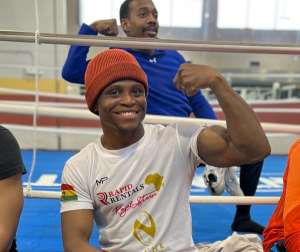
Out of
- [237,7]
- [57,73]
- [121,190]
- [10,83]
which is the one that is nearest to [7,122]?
[10,83]

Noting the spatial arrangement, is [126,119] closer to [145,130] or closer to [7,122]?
[145,130]

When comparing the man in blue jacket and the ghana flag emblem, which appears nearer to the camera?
the ghana flag emblem

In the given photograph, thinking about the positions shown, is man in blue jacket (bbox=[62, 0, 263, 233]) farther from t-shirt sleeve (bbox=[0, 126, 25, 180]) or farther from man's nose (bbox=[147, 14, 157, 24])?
t-shirt sleeve (bbox=[0, 126, 25, 180])

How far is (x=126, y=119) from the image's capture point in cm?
95

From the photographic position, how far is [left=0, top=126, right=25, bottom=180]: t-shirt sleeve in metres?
0.92

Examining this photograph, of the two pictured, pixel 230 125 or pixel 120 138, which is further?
pixel 120 138

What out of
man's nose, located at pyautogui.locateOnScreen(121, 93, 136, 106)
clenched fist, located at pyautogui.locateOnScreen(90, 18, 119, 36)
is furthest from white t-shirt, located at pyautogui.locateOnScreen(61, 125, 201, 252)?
clenched fist, located at pyautogui.locateOnScreen(90, 18, 119, 36)

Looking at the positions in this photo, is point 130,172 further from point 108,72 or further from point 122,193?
point 108,72

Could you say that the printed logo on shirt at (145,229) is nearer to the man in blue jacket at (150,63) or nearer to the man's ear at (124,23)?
the man in blue jacket at (150,63)

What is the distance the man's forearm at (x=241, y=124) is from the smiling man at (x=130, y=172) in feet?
0.10

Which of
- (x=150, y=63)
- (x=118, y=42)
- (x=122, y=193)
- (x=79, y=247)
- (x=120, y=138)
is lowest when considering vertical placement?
(x=79, y=247)

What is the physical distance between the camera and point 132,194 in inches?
37.4

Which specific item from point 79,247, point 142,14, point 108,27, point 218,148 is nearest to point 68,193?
point 79,247

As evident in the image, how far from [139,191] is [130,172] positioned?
0.16 ft
